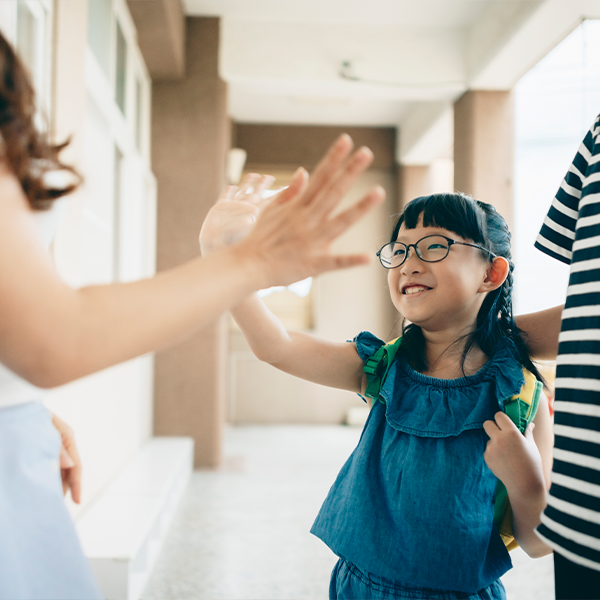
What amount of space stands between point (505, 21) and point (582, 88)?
0.67 metres

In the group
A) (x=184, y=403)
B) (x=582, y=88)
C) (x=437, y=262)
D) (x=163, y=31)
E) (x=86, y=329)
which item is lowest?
(x=184, y=403)

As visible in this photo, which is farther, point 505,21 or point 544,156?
point 544,156

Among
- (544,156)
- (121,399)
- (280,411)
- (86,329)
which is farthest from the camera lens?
(280,411)

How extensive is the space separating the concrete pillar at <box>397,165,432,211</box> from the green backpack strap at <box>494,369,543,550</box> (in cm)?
535

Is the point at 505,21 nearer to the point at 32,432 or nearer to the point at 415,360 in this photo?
the point at 415,360

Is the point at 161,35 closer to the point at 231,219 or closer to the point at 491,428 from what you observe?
Result: the point at 231,219

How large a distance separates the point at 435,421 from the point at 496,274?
0.31 metres

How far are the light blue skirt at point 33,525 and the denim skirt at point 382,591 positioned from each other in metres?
0.46

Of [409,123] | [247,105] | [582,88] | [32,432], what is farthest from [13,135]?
[409,123]

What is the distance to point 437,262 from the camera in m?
0.98

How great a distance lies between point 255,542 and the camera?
8.60 ft

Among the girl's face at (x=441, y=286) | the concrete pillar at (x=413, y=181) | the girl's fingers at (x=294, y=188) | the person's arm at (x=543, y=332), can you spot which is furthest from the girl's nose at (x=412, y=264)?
the concrete pillar at (x=413, y=181)

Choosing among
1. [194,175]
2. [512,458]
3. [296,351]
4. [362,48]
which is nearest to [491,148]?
[362,48]

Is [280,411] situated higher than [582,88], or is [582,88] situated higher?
[582,88]
